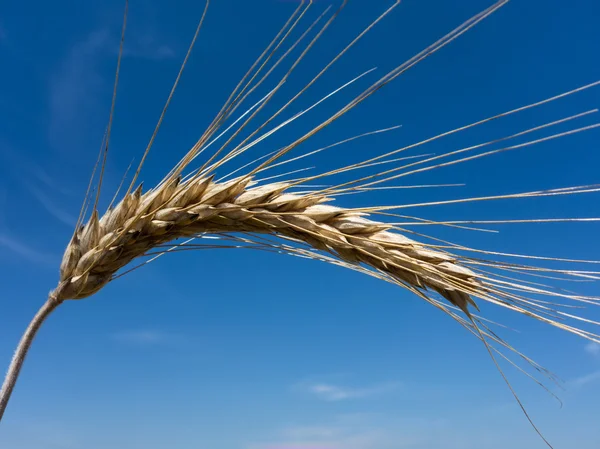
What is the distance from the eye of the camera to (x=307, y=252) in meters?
1.73

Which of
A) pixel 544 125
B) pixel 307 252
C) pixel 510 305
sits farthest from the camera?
pixel 307 252

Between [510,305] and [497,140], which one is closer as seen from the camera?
[497,140]

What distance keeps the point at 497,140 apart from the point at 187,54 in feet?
3.22

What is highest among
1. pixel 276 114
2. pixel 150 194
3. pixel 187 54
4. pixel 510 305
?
pixel 187 54

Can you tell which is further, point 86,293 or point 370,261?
point 86,293

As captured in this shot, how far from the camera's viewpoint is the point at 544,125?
1.26m


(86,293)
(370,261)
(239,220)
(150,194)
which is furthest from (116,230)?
(370,261)

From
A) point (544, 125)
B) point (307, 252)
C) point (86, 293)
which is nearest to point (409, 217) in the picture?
point (307, 252)

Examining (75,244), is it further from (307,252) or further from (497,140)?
(497,140)

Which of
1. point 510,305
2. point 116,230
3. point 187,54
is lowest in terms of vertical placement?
point 510,305

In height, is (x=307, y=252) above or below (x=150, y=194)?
below

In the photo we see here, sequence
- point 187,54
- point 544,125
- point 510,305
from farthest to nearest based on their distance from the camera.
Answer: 1. point 187,54
2. point 510,305
3. point 544,125

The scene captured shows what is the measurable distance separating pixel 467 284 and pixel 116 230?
1.15 meters

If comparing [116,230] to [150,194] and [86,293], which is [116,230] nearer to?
[150,194]
